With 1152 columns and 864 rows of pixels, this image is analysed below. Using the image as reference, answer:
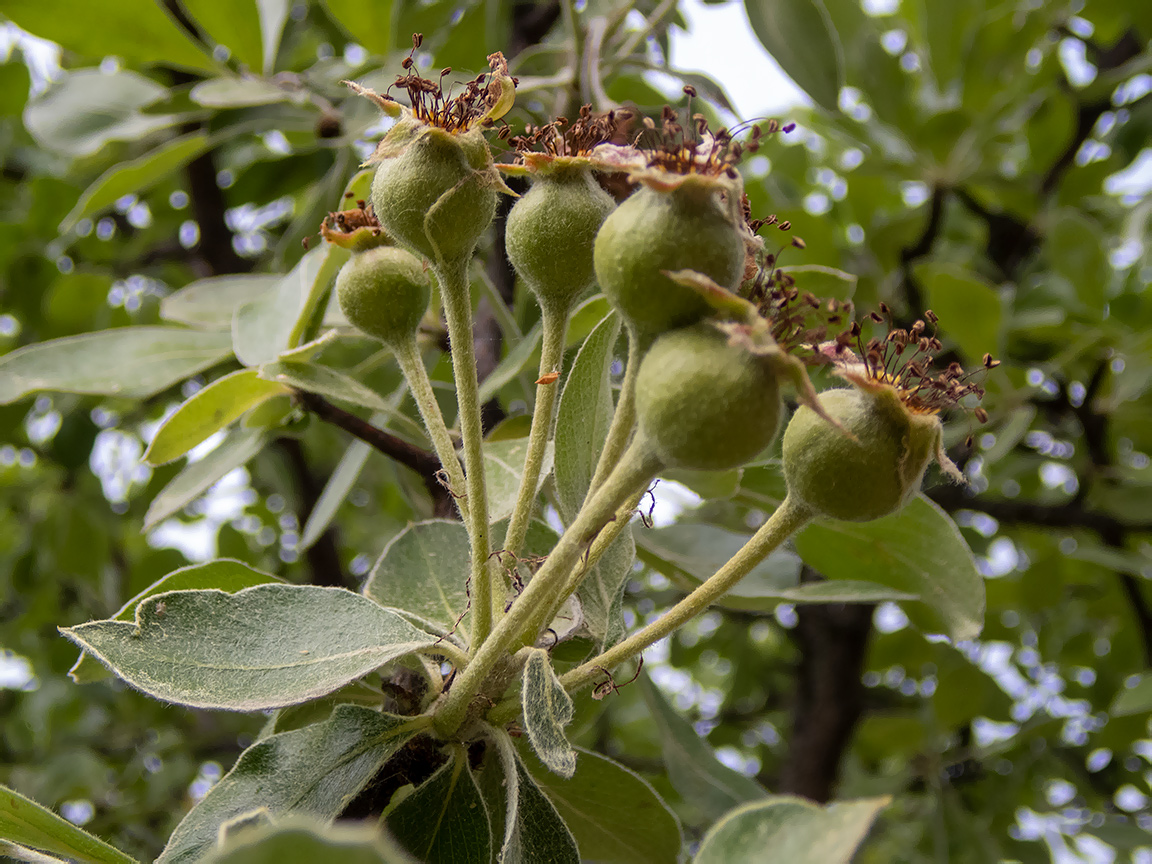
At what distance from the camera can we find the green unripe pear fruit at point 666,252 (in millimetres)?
533

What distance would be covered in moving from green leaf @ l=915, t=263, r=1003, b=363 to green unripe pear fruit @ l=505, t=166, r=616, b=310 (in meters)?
1.09

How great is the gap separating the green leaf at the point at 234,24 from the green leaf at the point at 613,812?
121 centimetres

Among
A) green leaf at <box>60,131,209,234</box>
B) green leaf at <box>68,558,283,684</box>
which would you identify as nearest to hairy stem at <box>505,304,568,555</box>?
green leaf at <box>68,558,283,684</box>

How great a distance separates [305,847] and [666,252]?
36 cm

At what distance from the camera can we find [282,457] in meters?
2.20

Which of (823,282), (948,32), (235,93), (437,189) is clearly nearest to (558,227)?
(437,189)

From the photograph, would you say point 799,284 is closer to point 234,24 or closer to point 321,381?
point 321,381

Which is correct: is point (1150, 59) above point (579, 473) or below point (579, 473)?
below

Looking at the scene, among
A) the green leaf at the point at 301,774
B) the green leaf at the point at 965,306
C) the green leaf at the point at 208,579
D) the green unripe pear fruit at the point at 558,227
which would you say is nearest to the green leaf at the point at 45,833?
the green leaf at the point at 301,774

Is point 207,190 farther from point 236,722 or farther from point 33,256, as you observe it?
point 236,722

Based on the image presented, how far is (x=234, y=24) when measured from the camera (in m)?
1.43

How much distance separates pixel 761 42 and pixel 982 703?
5.90ft

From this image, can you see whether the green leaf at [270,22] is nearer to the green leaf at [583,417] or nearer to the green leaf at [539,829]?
the green leaf at [583,417]

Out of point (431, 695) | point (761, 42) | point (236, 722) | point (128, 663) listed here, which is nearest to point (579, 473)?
point (431, 695)
